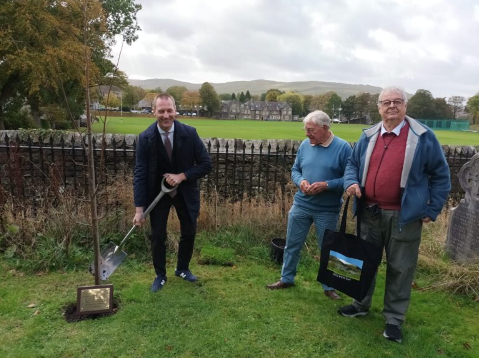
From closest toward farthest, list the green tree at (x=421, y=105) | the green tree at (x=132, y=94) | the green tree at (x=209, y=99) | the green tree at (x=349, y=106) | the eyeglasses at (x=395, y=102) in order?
the eyeglasses at (x=395, y=102), the green tree at (x=132, y=94), the green tree at (x=421, y=105), the green tree at (x=349, y=106), the green tree at (x=209, y=99)

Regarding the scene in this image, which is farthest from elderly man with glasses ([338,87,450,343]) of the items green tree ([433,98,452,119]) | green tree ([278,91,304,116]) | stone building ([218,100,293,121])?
green tree ([278,91,304,116])

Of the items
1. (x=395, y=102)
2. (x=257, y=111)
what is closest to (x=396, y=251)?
(x=395, y=102)

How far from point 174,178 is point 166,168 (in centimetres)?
25

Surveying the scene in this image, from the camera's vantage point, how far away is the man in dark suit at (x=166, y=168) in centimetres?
353

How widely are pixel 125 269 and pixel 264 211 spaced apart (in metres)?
2.27

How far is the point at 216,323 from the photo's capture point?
3.26m

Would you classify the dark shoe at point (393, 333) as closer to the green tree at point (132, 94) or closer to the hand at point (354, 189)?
the hand at point (354, 189)

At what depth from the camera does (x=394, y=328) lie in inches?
122

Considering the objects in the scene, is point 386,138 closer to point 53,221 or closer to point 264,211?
point 264,211

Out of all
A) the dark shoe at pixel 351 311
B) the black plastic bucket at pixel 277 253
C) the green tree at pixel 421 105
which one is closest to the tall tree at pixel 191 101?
the green tree at pixel 421 105

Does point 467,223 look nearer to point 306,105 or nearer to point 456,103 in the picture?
point 456,103

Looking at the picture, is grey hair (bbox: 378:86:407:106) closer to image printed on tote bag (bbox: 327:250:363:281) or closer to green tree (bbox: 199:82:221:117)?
image printed on tote bag (bbox: 327:250:363:281)

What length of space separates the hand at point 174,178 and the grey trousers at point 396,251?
176cm

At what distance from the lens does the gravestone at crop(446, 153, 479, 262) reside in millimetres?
4520
